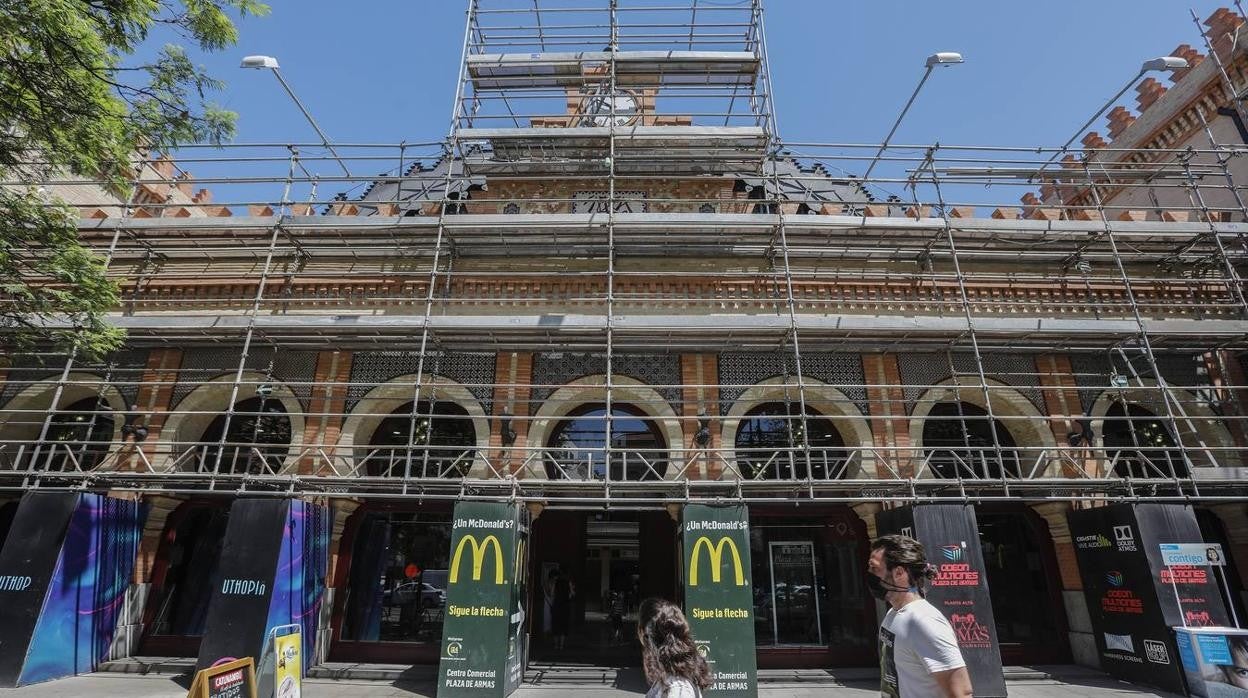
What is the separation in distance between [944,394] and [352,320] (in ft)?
34.5

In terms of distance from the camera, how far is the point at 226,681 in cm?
530

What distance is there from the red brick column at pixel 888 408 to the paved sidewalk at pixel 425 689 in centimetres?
348

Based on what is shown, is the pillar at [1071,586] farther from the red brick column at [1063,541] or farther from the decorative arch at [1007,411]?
the decorative arch at [1007,411]

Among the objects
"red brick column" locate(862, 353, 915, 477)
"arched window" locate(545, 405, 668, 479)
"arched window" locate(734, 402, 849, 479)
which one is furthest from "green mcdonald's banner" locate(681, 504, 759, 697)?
"red brick column" locate(862, 353, 915, 477)

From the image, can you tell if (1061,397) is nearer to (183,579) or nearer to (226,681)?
(226,681)

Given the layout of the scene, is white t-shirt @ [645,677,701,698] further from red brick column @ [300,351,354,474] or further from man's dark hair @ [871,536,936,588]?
red brick column @ [300,351,354,474]

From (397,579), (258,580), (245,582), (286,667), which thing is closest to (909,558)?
(286,667)

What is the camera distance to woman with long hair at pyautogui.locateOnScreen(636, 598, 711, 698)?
321 centimetres

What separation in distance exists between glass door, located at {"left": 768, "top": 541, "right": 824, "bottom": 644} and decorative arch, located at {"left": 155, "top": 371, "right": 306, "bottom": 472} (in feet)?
28.5

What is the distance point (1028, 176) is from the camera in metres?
12.1

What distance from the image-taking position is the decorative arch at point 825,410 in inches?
424

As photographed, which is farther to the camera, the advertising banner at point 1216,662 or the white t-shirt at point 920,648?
the advertising banner at point 1216,662

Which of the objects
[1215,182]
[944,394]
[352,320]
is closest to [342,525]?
[352,320]

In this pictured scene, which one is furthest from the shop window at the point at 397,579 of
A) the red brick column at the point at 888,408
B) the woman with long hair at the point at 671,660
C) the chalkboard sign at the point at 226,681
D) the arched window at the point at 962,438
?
the arched window at the point at 962,438
